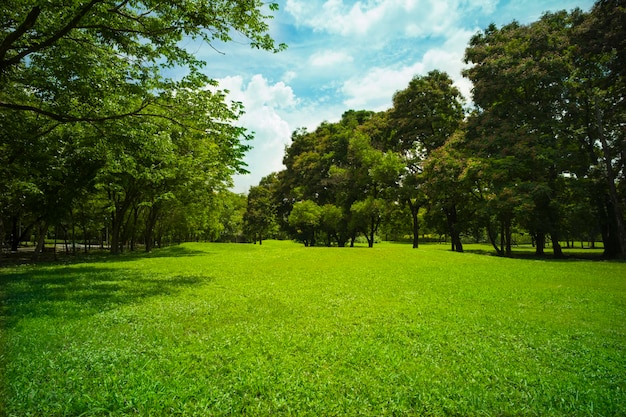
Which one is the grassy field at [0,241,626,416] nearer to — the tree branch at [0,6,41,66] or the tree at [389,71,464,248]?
the tree branch at [0,6,41,66]

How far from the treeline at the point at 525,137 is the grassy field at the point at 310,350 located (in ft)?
46.8

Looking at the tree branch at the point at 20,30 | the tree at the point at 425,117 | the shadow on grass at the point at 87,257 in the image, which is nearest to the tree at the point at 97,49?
the tree branch at the point at 20,30

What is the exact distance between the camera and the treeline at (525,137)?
75.0 feet

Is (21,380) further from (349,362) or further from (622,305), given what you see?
(622,305)

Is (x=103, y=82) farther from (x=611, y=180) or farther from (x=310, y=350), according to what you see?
(x=611, y=180)

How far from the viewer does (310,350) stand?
19.3 ft

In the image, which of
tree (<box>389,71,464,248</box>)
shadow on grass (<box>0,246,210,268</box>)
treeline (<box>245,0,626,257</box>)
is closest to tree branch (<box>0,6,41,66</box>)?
shadow on grass (<box>0,246,210,268</box>)

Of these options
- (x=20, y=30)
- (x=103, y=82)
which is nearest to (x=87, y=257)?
(x=103, y=82)

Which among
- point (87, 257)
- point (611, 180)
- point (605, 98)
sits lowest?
point (87, 257)

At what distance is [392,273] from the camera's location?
607 inches

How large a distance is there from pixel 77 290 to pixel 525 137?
28.6 meters

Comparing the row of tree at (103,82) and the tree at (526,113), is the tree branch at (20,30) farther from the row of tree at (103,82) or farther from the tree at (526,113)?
the tree at (526,113)

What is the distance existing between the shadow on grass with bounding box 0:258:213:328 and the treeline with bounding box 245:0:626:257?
22244 millimetres

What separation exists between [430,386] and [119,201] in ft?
101
